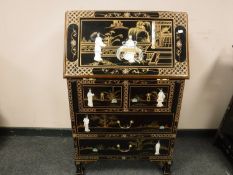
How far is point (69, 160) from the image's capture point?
2.22 metres

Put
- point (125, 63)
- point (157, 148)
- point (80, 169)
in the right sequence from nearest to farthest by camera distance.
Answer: point (125, 63), point (157, 148), point (80, 169)

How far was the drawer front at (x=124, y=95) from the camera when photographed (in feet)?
5.41

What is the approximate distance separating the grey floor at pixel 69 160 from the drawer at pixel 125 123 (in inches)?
18.3

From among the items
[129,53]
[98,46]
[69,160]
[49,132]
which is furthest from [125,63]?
[49,132]

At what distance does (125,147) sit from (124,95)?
47 centimetres

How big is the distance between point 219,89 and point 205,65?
295 mm

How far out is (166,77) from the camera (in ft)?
5.29

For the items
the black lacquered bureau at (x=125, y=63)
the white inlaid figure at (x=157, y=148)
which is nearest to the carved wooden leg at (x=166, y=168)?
the white inlaid figure at (x=157, y=148)

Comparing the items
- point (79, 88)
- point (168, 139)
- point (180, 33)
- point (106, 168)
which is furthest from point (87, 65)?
point (106, 168)

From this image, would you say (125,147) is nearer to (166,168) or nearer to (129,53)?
(166,168)

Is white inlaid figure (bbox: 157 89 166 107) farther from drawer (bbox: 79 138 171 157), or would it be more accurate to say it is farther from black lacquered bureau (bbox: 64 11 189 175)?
drawer (bbox: 79 138 171 157)

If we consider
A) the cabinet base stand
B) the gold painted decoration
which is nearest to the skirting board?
the cabinet base stand

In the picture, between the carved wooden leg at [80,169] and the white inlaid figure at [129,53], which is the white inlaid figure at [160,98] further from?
the carved wooden leg at [80,169]

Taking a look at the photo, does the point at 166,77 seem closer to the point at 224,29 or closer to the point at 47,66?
the point at 224,29
